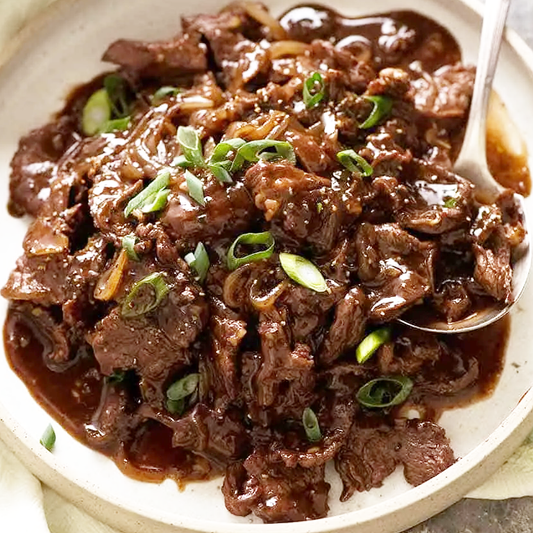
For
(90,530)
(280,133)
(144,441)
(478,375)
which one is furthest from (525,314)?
(90,530)

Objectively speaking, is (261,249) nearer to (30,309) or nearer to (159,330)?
(159,330)

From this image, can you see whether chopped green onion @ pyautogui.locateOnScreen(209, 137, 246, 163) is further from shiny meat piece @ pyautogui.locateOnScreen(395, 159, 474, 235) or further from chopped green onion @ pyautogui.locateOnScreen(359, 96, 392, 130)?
shiny meat piece @ pyautogui.locateOnScreen(395, 159, 474, 235)

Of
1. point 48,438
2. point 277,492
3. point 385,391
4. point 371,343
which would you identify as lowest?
point 385,391

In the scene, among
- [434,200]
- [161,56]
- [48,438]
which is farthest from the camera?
[161,56]

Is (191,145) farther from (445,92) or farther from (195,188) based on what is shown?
(445,92)

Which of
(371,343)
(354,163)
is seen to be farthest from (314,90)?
(371,343)
